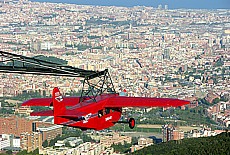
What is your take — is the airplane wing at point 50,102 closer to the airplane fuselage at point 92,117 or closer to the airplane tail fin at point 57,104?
the airplane fuselage at point 92,117

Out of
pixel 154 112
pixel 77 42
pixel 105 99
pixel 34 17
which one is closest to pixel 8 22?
pixel 34 17

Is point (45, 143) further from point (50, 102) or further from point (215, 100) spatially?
point (50, 102)

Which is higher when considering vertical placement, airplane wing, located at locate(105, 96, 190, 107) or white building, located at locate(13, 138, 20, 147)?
airplane wing, located at locate(105, 96, 190, 107)

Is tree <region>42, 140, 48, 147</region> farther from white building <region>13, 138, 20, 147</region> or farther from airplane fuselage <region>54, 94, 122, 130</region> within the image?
airplane fuselage <region>54, 94, 122, 130</region>

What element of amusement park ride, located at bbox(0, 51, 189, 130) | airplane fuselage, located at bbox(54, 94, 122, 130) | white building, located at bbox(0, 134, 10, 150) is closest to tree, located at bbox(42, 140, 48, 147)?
white building, located at bbox(0, 134, 10, 150)

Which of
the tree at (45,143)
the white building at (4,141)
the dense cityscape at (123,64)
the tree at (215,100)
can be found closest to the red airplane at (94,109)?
the dense cityscape at (123,64)

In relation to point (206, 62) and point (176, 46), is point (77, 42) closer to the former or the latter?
point (176, 46)
